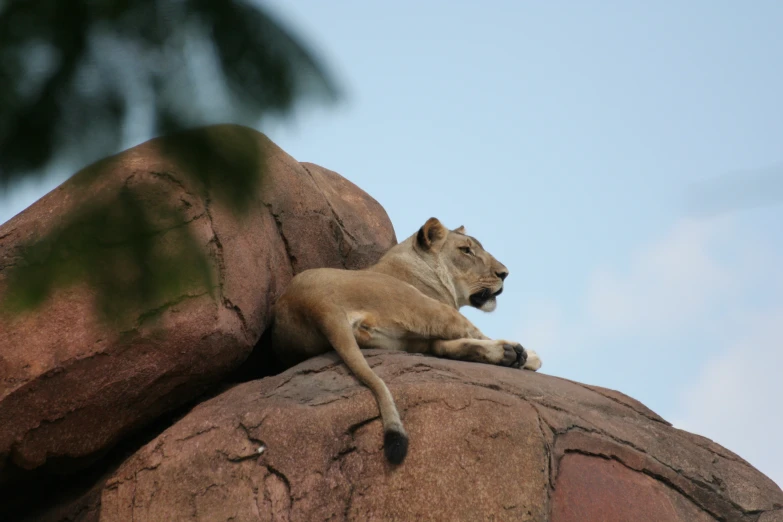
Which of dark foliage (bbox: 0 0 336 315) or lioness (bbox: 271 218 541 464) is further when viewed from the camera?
lioness (bbox: 271 218 541 464)

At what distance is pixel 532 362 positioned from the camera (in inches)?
258

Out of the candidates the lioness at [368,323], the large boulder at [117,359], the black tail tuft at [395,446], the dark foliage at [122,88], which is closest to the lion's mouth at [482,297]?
the lioness at [368,323]

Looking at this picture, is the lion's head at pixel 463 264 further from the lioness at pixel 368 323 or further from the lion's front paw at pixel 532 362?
the lion's front paw at pixel 532 362

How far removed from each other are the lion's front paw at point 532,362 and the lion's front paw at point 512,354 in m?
0.10

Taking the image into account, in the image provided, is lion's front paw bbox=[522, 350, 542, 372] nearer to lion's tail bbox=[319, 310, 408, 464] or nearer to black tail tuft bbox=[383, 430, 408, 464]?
lion's tail bbox=[319, 310, 408, 464]

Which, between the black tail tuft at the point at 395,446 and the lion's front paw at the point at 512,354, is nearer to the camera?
the black tail tuft at the point at 395,446

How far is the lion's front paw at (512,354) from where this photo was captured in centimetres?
632

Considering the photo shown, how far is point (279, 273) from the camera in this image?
6.87 meters

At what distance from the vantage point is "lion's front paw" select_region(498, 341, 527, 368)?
20.7 feet

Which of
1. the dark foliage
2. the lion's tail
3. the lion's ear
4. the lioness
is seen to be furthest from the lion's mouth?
the dark foliage

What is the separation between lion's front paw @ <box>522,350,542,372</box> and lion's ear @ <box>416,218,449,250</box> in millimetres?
1478

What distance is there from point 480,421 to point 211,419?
1485 mm

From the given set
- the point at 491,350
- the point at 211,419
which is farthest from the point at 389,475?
the point at 491,350

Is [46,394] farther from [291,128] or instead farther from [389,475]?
[291,128]
